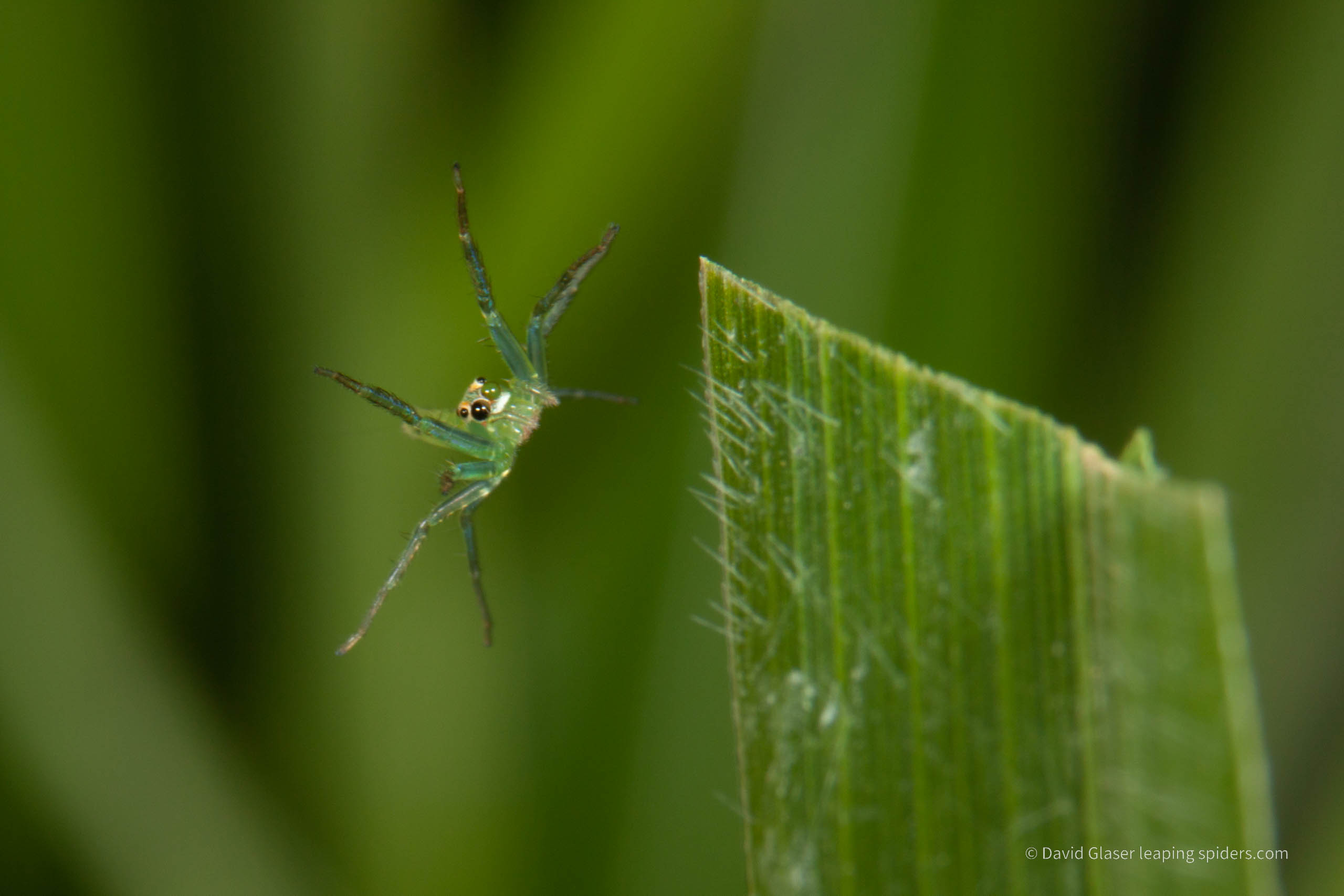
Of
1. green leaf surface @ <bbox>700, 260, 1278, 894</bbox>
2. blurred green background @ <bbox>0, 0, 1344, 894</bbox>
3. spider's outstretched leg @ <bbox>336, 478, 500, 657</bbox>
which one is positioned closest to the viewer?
green leaf surface @ <bbox>700, 260, 1278, 894</bbox>

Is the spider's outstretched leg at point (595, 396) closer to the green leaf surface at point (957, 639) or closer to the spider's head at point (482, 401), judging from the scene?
the spider's head at point (482, 401)

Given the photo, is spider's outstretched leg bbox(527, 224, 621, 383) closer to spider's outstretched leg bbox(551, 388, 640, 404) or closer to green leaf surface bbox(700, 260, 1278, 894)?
spider's outstretched leg bbox(551, 388, 640, 404)

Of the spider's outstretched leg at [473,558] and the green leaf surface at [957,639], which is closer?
the green leaf surface at [957,639]

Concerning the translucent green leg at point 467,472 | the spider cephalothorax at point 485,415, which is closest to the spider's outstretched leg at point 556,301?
the spider cephalothorax at point 485,415

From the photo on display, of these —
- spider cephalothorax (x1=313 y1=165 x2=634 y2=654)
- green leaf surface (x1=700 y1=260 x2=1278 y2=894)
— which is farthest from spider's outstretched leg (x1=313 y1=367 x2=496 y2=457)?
green leaf surface (x1=700 y1=260 x2=1278 y2=894)

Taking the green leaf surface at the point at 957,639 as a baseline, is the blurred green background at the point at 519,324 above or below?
above

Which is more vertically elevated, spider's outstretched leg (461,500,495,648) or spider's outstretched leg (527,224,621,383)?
spider's outstretched leg (527,224,621,383)

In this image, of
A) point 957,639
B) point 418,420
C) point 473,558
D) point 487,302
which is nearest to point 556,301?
point 487,302
